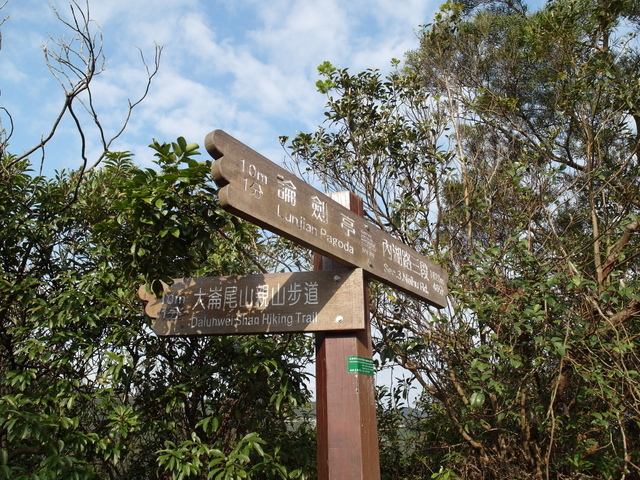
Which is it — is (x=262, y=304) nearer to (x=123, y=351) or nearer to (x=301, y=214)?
(x=301, y=214)

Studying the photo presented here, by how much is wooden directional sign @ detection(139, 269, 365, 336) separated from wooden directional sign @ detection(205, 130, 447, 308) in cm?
17

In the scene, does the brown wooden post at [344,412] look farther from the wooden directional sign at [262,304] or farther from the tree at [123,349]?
the tree at [123,349]

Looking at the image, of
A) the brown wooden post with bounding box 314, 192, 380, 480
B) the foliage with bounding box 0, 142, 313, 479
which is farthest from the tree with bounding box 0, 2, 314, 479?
the brown wooden post with bounding box 314, 192, 380, 480

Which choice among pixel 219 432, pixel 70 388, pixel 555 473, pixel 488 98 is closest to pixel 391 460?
pixel 555 473

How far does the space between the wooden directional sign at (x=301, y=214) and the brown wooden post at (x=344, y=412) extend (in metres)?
0.24

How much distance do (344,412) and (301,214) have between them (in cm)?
88

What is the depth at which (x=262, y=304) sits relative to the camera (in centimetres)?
268

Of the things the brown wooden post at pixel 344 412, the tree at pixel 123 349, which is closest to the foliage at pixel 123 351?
the tree at pixel 123 349

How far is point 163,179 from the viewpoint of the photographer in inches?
108

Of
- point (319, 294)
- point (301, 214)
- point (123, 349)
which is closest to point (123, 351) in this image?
point (123, 349)

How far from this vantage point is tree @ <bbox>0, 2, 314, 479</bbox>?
277cm

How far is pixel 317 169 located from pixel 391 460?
9.43 feet

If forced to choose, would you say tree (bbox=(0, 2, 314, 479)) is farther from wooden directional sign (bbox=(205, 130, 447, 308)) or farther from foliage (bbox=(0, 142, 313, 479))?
wooden directional sign (bbox=(205, 130, 447, 308))

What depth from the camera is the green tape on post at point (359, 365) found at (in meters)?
2.41
